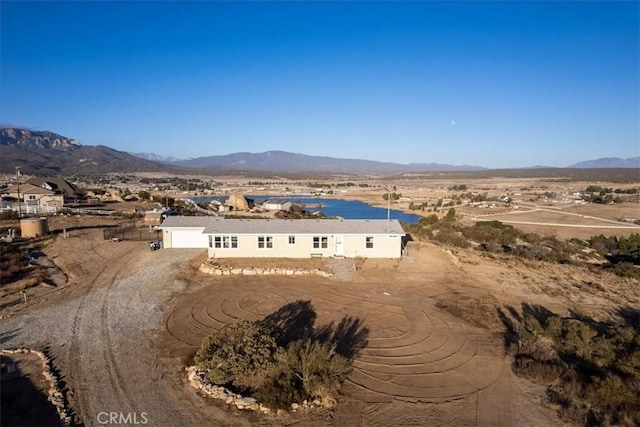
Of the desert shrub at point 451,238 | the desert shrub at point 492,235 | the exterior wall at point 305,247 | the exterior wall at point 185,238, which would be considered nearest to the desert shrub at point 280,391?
the exterior wall at point 305,247

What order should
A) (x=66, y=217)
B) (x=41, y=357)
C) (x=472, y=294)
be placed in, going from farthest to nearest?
1. (x=66, y=217)
2. (x=472, y=294)
3. (x=41, y=357)

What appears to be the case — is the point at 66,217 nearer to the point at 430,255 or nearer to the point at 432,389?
the point at 430,255

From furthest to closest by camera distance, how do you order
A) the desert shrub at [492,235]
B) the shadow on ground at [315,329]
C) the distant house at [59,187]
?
the distant house at [59,187], the desert shrub at [492,235], the shadow on ground at [315,329]

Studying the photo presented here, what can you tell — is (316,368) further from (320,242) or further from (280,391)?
(320,242)

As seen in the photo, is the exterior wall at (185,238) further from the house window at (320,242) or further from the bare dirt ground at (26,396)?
the bare dirt ground at (26,396)

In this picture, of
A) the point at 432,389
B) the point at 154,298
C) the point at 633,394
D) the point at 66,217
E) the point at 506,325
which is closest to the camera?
the point at 633,394

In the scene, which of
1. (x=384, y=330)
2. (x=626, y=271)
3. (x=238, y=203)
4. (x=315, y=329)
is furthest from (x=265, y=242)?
(x=238, y=203)

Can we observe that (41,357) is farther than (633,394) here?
Yes

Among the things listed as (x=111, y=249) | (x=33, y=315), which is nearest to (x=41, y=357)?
(x=33, y=315)
